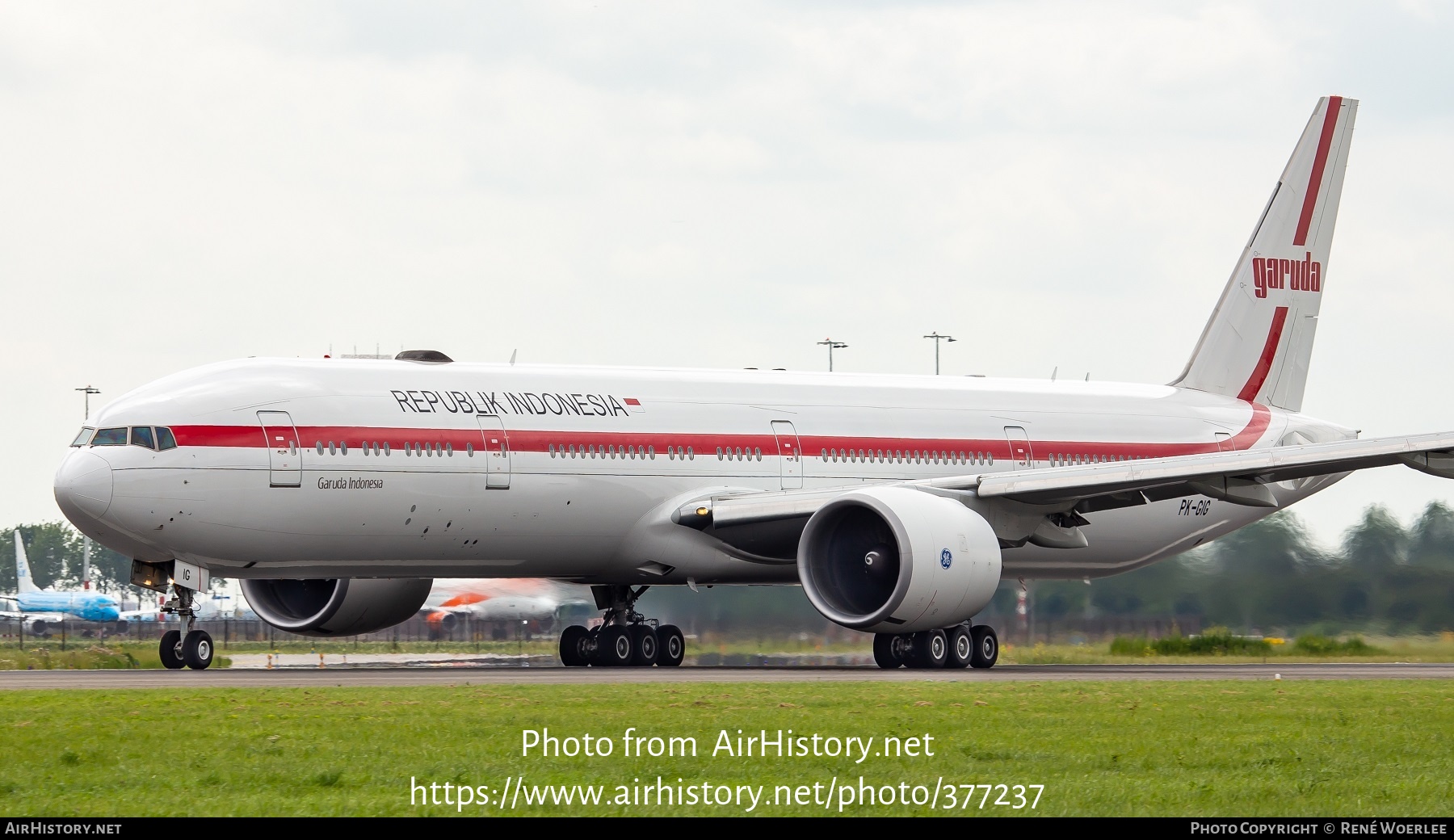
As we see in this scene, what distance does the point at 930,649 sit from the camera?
25906 millimetres

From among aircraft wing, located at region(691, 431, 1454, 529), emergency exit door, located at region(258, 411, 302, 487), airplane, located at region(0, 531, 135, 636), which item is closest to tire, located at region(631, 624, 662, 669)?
aircraft wing, located at region(691, 431, 1454, 529)

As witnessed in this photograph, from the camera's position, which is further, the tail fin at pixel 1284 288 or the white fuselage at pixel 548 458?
the tail fin at pixel 1284 288

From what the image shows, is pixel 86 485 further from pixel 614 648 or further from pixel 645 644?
pixel 645 644

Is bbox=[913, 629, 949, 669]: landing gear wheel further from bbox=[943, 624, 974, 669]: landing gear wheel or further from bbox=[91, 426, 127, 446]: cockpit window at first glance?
bbox=[91, 426, 127, 446]: cockpit window

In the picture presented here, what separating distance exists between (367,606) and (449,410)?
15.8 ft

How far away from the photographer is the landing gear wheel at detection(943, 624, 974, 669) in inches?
1029

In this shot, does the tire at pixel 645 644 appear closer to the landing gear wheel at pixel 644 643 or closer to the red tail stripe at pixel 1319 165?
the landing gear wheel at pixel 644 643

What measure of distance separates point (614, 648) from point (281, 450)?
6.93 meters

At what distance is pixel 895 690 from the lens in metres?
19.2

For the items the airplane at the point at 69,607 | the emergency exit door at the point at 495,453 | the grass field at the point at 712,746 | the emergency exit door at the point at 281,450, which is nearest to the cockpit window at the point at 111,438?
the emergency exit door at the point at 281,450

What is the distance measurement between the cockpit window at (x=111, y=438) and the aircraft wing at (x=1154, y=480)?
7.38 metres

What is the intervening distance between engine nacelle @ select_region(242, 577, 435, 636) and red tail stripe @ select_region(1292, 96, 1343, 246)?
641 inches

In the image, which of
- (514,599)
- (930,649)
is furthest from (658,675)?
(514,599)

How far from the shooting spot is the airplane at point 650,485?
2288cm
